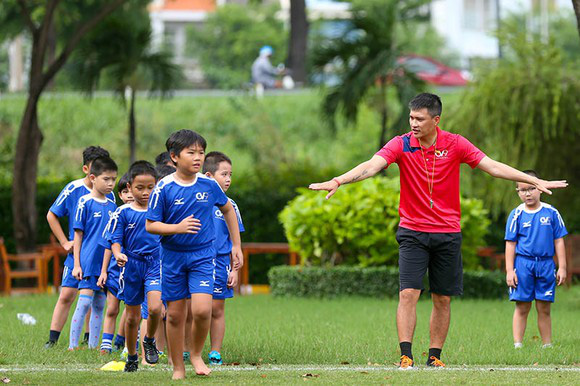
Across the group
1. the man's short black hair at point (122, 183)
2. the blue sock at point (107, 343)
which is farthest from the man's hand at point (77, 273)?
the man's short black hair at point (122, 183)

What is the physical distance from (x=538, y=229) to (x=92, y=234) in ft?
13.6

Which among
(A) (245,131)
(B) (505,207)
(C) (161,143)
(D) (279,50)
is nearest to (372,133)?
(A) (245,131)

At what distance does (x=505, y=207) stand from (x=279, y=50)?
34283 mm

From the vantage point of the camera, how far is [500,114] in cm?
1884

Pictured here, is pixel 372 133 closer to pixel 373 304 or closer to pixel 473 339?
pixel 373 304

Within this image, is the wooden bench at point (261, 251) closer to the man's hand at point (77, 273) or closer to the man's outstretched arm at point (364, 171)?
the man's hand at point (77, 273)

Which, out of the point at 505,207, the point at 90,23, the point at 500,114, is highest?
the point at 90,23

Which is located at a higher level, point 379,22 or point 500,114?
point 379,22

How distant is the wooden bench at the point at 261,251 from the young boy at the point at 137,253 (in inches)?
416

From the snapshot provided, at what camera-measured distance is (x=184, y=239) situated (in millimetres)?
7871

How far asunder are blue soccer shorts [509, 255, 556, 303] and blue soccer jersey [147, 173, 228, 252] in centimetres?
390

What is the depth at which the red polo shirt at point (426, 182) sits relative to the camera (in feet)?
27.9

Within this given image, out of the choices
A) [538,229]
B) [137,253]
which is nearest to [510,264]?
[538,229]

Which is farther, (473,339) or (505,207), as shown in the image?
(505,207)
